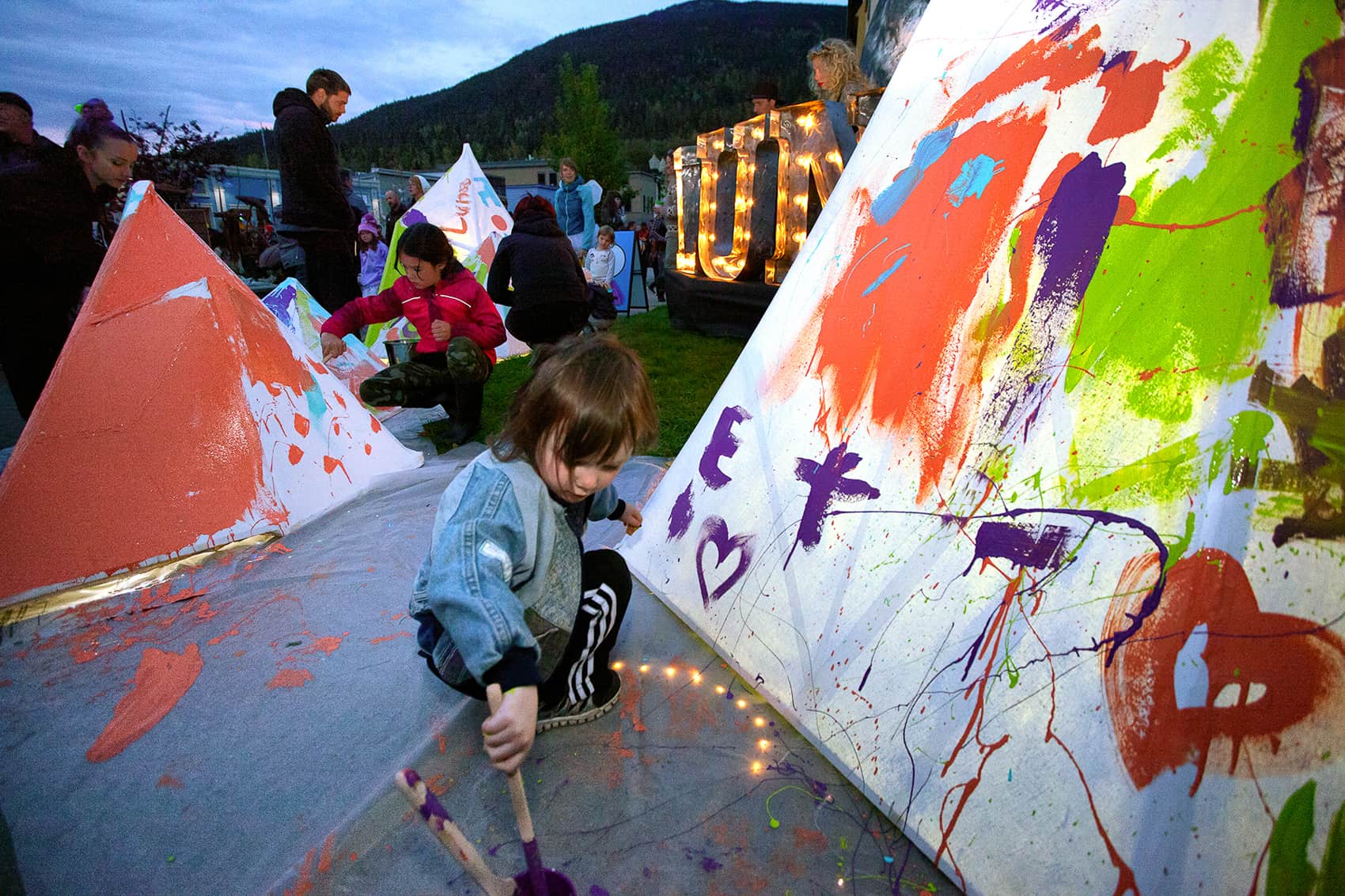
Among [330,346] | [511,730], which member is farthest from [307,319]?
[511,730]

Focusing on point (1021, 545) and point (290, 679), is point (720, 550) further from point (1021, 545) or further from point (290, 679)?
point (290, 679)

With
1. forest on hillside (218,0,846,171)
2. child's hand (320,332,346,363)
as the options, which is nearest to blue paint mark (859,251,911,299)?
child's hand (320,332,346,363)

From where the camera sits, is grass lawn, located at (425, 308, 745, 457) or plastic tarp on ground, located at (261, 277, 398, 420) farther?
plastic tarp on ground, located at (261, 277, 398, 420)

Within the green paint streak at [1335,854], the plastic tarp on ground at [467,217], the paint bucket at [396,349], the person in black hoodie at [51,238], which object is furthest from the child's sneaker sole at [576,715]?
the plastic tarp on ground at [467,217]

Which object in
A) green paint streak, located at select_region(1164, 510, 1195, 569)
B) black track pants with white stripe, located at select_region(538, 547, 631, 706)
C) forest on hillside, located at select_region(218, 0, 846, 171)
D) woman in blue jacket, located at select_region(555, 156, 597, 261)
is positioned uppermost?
forest on hillside, located at select_region(218, 0, 846, 171)

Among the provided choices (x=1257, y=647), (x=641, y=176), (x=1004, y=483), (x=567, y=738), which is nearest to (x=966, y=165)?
(x=1004, y=483)

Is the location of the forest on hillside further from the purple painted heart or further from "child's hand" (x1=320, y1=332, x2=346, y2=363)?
the purple painted heart

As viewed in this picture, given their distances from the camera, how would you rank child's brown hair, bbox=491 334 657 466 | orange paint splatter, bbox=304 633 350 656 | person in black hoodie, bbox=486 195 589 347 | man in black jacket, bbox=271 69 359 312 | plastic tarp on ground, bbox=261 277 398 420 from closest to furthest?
1. child's brown hair, bbox=491 334 657 466
2. orange paint splatter, bbox=304 633 350 656
3. man in black jacket, bbox=271 69 359 312
4. plastic tarp on ground, bbox=261 277 398 420
5. person in black hoodie, bbox=486 195 589 347

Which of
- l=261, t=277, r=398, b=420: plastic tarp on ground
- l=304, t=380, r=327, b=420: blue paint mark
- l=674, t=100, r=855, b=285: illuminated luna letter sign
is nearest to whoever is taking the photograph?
l=304, t=380, r=327, b=420: blue paint mark

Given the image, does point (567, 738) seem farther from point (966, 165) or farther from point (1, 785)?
point (966, 165)

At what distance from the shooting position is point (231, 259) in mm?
9906

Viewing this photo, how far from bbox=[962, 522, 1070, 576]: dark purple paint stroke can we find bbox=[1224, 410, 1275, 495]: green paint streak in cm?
22

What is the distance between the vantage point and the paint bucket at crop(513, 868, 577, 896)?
102cm

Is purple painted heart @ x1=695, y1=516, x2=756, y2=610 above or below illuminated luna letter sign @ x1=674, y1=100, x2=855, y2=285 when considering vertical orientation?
below
